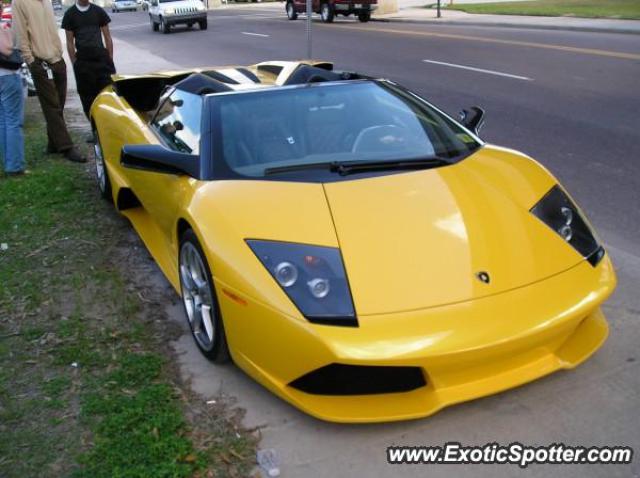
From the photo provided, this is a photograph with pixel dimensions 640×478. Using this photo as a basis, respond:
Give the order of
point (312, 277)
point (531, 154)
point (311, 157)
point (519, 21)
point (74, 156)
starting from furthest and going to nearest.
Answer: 1. point (519, 21)
2. point (74, 156)
3. point (531, 154)
4. point (311, 157)
5. point (312, 277)

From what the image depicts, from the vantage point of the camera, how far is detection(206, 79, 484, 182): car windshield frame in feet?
10.9

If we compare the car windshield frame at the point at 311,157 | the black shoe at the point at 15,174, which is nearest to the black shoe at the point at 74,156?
the black shoe at the point at 15,174

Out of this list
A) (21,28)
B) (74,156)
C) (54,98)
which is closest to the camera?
(21,28)

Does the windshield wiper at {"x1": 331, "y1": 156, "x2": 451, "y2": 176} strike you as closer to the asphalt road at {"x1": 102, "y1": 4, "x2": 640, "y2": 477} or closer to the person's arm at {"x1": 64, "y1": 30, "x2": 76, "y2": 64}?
the asphalt road at {"x1": 102, "y1": 4, "x2": 640, "y2": 477}

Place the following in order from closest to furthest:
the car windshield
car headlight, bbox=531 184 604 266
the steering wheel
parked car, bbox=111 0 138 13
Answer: car headlight, bbox=531 184 604 266, the car windshield, the steering wheel, parked car, bbox=111 0 138 13

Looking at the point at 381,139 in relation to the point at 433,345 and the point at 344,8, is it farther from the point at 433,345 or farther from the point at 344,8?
the point at 344,8

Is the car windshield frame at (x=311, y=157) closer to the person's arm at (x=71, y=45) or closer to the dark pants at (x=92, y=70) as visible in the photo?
the dark pants at (x=92, y=70)

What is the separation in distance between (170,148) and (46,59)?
3468 millimetres

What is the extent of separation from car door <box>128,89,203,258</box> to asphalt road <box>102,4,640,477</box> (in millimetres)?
602

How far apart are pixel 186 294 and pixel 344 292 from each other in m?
1.16

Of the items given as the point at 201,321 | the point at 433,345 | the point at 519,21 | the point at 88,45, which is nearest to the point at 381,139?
the point at 201,321

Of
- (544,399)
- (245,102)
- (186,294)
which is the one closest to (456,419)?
(544,399)

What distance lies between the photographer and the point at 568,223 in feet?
10.5

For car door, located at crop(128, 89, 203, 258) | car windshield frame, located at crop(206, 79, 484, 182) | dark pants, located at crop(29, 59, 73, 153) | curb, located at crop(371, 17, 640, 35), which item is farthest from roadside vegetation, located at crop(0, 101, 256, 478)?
curb, located at crop(371, 17, 640, 35)
